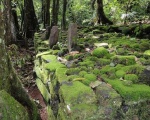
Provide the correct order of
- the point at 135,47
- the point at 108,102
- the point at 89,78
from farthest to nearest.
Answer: the point at 135,47, the point at 89,78, the point at 108,102

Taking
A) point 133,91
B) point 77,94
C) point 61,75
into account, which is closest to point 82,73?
point 61,75

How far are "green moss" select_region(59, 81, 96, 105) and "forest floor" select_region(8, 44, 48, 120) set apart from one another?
279cm

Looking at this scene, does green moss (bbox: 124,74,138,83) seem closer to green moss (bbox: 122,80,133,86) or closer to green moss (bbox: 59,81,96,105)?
green moss (bbox: 122,80,133,86)

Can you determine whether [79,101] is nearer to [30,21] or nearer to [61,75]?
[61,75]

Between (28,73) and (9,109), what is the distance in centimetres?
527

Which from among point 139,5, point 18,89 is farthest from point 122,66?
point 139,5

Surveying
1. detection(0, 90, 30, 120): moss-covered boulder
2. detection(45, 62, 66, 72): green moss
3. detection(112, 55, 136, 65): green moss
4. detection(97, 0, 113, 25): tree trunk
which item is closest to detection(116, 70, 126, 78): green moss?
detection(112, 55, 136, 65): green moss

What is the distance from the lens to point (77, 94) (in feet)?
9.11

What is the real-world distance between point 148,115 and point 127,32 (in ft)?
17.6

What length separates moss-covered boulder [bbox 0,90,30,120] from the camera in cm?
320

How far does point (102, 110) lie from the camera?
8.18 ft

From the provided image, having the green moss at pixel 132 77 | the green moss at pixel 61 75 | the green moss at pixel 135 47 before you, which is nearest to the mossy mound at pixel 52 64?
the green moss at pixel 61 75

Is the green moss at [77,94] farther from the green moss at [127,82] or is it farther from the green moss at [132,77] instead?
the green moss at [132,77]

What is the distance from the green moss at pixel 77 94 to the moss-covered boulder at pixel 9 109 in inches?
35.2
